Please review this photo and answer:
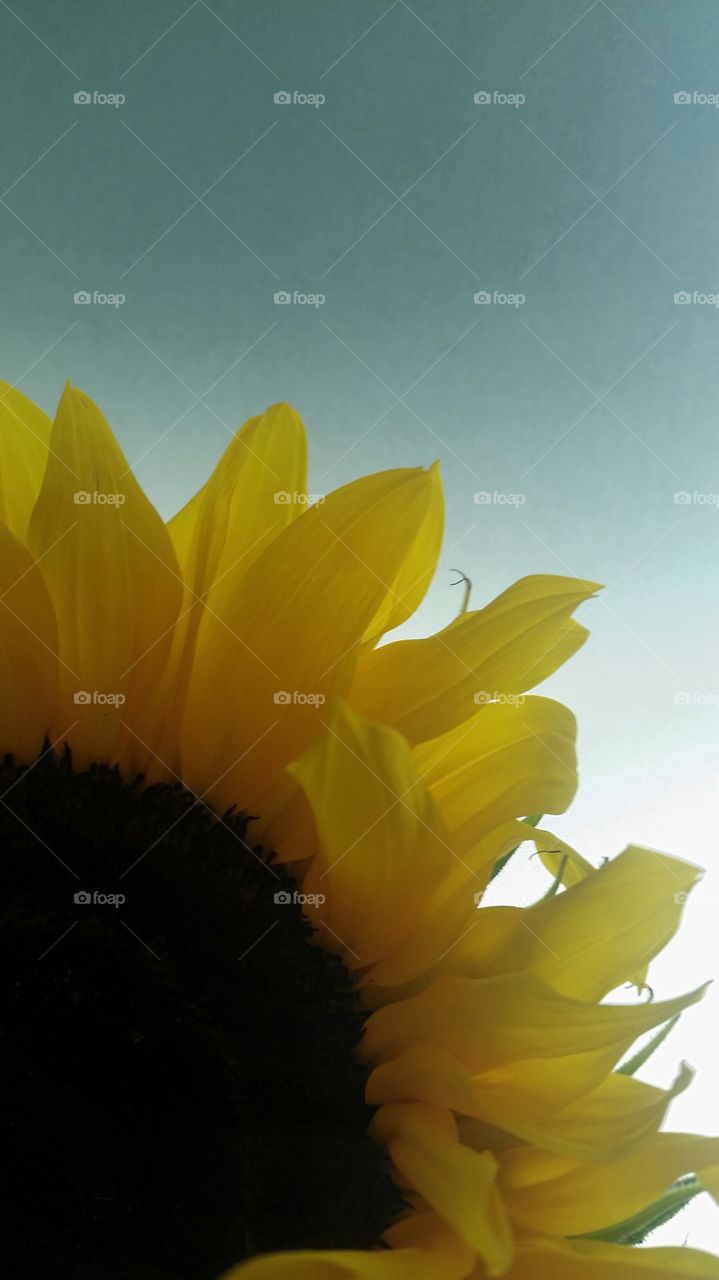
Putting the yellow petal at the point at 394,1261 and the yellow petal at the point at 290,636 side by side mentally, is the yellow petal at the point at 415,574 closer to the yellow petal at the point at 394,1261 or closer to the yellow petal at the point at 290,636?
the yellow petal at the point at 290,636

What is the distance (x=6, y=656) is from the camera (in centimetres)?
27

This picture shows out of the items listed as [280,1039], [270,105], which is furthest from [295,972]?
[270,105]

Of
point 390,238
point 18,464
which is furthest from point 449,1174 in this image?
point 390,238

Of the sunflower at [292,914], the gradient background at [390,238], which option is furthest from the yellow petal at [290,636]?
the gradient background at [390,238]

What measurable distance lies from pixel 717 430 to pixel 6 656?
86 centimetres

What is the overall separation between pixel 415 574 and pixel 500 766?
0.06 m

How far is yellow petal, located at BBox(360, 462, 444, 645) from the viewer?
289 millimetres

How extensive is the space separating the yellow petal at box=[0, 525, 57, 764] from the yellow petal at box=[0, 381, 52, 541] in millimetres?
29

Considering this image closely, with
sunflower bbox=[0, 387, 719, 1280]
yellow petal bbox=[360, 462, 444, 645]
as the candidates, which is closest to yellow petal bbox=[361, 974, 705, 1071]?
sunflower bbox=[0, 387, 719, 1280]

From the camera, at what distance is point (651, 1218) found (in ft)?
0.90

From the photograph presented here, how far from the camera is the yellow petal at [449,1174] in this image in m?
0.20

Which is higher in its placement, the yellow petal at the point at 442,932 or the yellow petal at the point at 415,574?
the yellow petal at the point at 415,574

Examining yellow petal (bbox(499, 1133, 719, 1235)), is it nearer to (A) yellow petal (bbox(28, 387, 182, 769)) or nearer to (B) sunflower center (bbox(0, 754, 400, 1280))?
(B) sunflower center (bbox(0, 754, 400, 1280))

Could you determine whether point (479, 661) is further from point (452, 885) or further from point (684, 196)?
point (684, 196)
